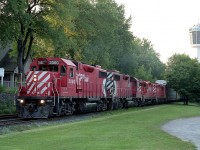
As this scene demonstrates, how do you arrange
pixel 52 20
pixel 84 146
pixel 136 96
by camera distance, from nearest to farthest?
pixel 84 146 < pixel 52 20 < pixel 136 96

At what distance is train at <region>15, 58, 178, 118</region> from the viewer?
24625mm

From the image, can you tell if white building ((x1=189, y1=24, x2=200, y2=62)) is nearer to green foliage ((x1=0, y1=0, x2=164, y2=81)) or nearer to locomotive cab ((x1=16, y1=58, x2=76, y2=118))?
green foliage ((x1=0, y1=0, x2=164, y2=81))

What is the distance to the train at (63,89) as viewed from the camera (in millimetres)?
24625

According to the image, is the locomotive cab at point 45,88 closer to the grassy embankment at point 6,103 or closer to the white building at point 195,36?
the grassy embankment at point 6,103

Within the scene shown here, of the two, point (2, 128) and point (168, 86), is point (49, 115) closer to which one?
point (2, 128)

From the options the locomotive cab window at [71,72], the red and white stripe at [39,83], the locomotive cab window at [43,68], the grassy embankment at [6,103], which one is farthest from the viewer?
the grassy embankment at [6,103]

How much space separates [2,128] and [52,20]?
23.6 meters

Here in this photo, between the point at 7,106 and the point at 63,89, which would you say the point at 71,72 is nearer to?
the point at 63,89

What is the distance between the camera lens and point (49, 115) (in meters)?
24.9

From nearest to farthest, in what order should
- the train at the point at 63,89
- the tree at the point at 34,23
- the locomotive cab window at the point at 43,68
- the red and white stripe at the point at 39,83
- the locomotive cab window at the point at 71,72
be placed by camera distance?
the train at the point at 63,89 < the red and white stripe at the point at 39,83 < the locomotive cab window at the point at 43,68 < the locomotive cab window at the point at 71,72 < the tree at the point at 34,23

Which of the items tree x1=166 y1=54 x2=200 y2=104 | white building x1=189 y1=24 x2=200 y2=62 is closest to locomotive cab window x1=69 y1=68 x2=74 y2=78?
tree x1=166 y1=54 x2=200 y2=104

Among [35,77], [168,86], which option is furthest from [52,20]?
[168,86]

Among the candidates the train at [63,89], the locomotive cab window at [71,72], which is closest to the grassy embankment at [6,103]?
the train at [63,89]

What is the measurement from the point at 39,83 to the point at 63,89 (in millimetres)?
1824
